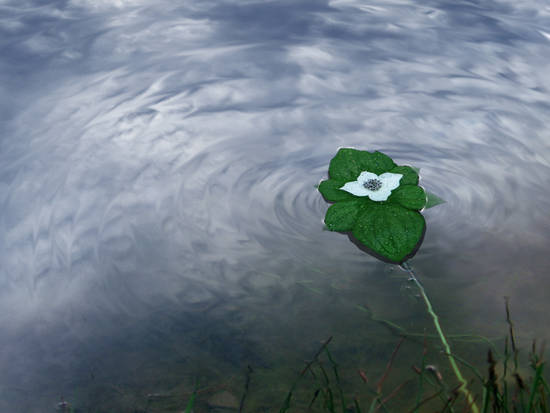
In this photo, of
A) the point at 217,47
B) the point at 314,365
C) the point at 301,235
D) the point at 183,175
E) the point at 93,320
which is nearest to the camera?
the point at 314,365

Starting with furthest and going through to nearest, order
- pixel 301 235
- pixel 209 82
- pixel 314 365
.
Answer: pixel 209 82 → pixel 301 235 → pixel 314 365

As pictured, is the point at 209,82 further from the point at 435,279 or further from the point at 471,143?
the point at 435,279

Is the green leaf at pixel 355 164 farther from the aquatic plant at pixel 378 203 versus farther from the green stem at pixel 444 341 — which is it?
the green stem at pixel 444 341

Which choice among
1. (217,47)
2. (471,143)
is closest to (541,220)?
(471,143)

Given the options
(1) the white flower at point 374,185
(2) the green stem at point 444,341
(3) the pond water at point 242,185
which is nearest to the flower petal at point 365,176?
(1) the white flower at point 374,185

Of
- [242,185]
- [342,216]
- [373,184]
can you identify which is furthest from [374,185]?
[242,185]

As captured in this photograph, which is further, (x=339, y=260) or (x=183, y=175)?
(x=183, y=175)

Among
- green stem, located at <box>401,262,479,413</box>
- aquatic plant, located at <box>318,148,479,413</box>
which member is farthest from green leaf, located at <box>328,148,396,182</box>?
green stem, located at <box>401,262,479,413</box>
